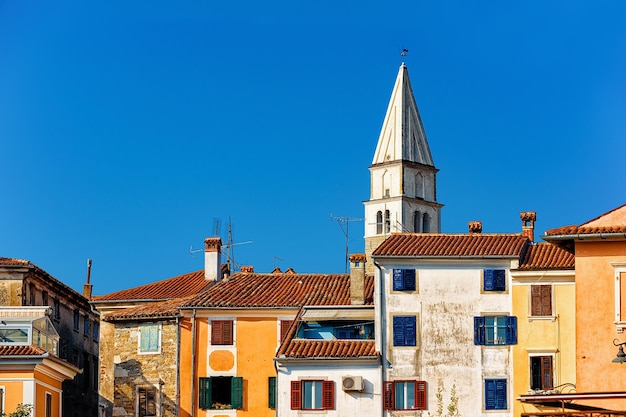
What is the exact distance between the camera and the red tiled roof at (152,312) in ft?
244

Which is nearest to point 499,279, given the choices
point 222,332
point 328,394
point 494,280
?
point 494,280

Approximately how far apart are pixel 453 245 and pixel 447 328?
13.9ft

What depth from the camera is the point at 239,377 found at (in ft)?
239

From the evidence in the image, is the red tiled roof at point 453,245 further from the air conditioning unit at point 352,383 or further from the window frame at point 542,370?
the air conditioning unit at point 352,383

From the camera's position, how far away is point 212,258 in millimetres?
81938

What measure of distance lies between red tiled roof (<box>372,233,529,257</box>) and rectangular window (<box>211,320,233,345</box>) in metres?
8.81

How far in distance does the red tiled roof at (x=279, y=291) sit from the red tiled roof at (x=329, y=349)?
4157 millimetres

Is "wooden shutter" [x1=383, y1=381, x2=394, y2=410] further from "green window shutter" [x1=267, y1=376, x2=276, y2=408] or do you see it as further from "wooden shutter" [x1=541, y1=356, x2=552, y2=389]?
"green window shutter" [x1=267, y1=376, x2=276, y2=408]

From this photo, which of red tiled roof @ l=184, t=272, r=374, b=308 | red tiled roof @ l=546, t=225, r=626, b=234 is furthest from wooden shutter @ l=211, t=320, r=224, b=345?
red tiled roof @ l=546, t=225, r=626, b=234

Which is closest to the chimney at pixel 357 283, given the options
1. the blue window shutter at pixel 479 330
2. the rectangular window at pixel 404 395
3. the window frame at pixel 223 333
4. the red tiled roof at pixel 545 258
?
the window frame at pixel 223 333

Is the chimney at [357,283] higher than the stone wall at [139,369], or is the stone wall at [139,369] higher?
the chimney at [357,283]

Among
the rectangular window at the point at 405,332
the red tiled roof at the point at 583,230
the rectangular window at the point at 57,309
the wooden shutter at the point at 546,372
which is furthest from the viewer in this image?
the rectangular window at the point at 57,309

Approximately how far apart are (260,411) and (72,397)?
12.5 metres

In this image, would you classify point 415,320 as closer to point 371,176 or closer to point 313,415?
point 313,415
